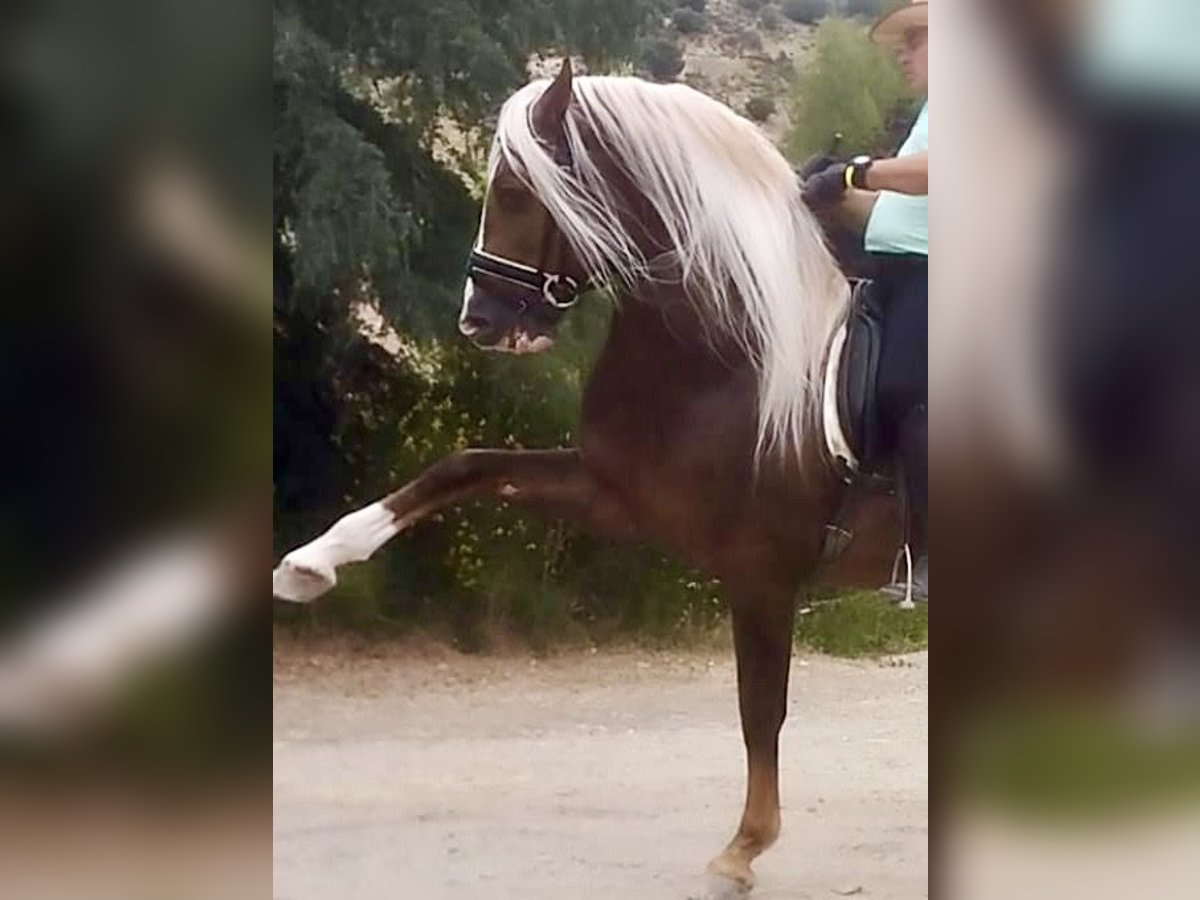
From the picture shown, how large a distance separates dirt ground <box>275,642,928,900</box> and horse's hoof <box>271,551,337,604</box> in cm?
15

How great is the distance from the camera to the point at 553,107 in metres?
4.57

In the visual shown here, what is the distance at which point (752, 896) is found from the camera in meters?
4.60

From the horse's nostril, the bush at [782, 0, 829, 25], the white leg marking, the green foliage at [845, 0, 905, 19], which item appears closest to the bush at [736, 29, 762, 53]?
the bush at [782, 0, 829, 25]

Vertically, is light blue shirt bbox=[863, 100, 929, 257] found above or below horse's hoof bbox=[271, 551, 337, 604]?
above

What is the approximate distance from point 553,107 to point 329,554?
A: 4.47 feet

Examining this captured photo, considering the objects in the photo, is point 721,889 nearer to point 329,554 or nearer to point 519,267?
point 329,554

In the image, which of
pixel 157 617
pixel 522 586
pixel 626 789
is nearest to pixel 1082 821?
pixel 626 789

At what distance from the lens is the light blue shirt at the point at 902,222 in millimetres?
4574

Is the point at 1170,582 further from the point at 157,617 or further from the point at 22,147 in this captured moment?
the point at 22,147

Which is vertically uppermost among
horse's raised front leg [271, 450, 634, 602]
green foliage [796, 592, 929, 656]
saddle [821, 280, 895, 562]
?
saddle [821, 280, 895, 562]

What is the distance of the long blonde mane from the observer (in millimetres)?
4570

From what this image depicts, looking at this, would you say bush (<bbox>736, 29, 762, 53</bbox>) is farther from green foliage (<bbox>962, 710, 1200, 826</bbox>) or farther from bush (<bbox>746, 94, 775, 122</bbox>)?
green foliage (<bbox>962, 710, 1200, 826</bbox>)

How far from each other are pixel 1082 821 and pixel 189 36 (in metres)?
3.25

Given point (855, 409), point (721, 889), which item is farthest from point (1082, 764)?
point (855, 409)
